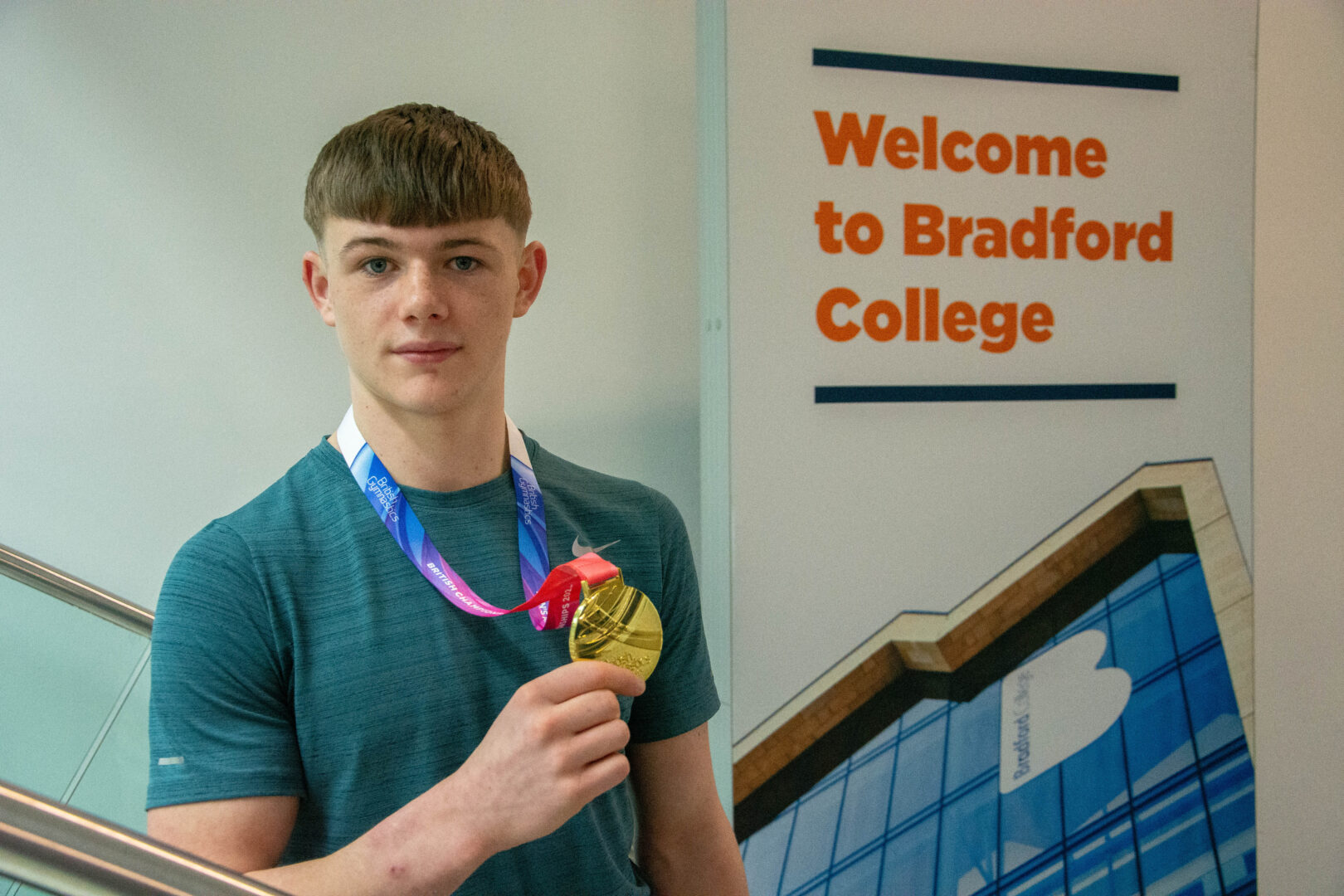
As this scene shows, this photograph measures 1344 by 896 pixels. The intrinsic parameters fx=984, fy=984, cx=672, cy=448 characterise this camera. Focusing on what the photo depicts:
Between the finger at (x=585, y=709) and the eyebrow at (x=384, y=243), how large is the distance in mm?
591

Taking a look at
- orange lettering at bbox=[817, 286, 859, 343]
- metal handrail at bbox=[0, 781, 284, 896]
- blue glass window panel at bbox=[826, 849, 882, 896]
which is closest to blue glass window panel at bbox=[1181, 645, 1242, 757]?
blue glass window panel at bbox=[826, 849, 882, 896]

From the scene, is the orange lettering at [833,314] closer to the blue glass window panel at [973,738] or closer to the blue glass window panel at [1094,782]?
the blue glass window panel at [973,738]

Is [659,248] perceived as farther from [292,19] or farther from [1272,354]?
[1272,354]

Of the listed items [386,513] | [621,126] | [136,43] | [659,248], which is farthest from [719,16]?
[386,513]

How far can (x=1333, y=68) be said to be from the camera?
9.23 feet

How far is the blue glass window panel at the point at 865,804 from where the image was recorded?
2.39m

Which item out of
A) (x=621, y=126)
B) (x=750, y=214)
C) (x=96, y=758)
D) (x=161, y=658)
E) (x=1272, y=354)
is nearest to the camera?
(x=161, y=658)

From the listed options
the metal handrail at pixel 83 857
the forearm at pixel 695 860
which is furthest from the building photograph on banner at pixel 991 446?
the metal handrail at pixel 83 857

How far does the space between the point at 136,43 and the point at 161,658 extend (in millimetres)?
1793

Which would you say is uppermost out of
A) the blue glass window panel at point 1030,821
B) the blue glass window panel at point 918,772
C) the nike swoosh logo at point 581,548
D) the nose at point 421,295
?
the nose at point 421,295

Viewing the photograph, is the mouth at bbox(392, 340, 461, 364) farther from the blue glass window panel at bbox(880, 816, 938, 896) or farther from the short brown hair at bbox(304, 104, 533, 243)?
the blue glass window panel at bbox(880, 816, 938, 896)

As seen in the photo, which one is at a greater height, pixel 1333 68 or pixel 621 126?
pixel 1333 68

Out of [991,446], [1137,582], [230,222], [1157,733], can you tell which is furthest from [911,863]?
[230,222]

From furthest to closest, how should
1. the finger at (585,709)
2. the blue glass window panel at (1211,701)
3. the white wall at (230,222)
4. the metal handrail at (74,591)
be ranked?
the blue glass window panel at (1211,701), the white wall at (230,222), the metal handrail at (74,591), the finger at (585,709)
